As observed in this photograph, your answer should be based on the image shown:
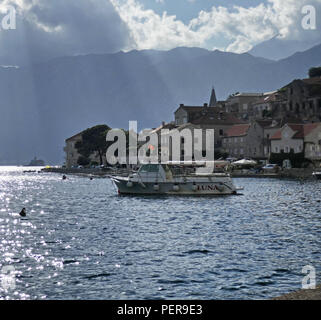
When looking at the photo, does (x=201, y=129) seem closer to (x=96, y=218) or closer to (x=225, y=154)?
(x=225, y=154)

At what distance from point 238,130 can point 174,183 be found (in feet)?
309

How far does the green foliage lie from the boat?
61.8m

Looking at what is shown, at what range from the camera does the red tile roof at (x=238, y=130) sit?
500 ft

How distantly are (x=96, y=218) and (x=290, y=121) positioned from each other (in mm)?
107651

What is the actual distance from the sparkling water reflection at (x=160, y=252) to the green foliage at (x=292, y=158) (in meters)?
77.2

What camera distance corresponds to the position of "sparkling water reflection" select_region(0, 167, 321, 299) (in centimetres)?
1884

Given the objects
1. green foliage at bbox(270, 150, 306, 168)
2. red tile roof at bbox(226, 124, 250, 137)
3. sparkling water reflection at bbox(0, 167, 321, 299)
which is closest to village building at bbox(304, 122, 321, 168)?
green foliage at bbox(270, 150, 306, 168)

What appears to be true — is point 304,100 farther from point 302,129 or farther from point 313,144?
point 313,144

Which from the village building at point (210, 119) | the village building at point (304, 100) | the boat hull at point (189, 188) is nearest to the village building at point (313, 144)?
the village building at point (304, 100)

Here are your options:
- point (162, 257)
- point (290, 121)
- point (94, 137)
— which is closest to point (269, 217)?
point (162, 257)

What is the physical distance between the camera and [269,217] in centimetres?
4247

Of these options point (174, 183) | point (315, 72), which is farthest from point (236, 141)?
point (174, 183)

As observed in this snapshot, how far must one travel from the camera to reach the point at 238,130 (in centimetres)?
15650

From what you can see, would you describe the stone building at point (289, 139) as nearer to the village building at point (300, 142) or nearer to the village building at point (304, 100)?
the village building at point (300, 142)
